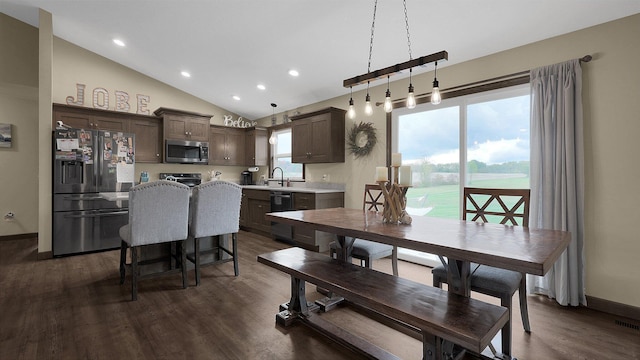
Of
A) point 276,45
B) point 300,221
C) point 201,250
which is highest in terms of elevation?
point 276,45

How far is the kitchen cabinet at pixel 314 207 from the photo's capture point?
4234 millimetres

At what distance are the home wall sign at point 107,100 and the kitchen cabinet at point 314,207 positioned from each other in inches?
137

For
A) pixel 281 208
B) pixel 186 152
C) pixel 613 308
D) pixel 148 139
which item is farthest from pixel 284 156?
pixel 613 308

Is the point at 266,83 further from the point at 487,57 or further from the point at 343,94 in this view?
the point at 487,57

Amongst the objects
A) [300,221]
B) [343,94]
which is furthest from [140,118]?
[300,221]

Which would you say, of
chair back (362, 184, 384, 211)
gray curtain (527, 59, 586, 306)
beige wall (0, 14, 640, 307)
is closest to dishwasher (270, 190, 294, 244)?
chair back (362, 184, 384, 211)

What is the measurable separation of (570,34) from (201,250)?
433 cm

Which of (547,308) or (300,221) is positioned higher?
(300,221)

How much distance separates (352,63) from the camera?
374cm

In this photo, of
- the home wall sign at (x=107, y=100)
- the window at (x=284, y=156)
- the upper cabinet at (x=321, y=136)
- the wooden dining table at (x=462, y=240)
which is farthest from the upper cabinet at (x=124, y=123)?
the wooden dining table at (x=462, y=240)

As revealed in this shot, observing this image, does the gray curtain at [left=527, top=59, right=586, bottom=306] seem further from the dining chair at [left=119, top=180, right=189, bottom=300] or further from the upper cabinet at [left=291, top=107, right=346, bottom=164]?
the dining chair at [left=119, top=180, right=189, bottom=300]

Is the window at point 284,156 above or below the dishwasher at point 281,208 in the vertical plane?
above

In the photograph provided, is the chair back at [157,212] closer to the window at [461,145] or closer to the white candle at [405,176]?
the white candle at [405,176]

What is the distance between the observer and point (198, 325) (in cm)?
A: 218
